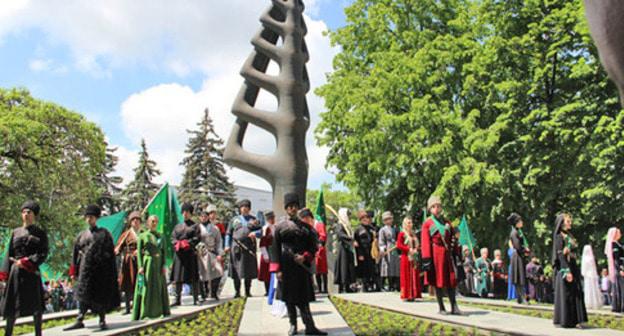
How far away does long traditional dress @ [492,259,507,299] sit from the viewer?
1883cm

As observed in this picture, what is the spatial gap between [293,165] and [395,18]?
10.4m

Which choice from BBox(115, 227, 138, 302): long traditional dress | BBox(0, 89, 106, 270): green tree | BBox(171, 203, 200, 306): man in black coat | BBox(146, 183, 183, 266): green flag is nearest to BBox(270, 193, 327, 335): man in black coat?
BBox(146, 183, 183, 266): green flag

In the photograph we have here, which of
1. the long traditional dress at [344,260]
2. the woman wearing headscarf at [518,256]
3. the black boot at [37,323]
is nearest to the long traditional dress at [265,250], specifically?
the black boot at [37,323]

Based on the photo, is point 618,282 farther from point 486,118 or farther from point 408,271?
point 486,118

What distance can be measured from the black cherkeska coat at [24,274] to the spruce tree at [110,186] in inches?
1748

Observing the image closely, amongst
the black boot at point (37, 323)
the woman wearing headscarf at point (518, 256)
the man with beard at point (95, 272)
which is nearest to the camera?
the black boot at point (37, 323)

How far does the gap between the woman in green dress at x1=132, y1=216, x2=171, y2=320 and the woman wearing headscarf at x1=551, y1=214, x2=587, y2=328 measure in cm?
631

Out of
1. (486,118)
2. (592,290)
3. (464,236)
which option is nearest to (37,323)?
(592,290)

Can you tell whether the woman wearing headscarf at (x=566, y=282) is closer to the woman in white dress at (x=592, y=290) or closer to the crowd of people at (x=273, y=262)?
the crowd of people at (x=273, y=262)

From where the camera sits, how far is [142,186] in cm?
5081

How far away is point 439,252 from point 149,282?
488cm

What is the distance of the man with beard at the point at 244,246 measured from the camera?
13.5m

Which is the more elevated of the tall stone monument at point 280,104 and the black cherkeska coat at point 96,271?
the tall stone monument at point 280,104

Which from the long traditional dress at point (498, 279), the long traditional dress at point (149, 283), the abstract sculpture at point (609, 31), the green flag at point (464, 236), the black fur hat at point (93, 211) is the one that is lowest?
the long traditional dress at point (498, 279)
